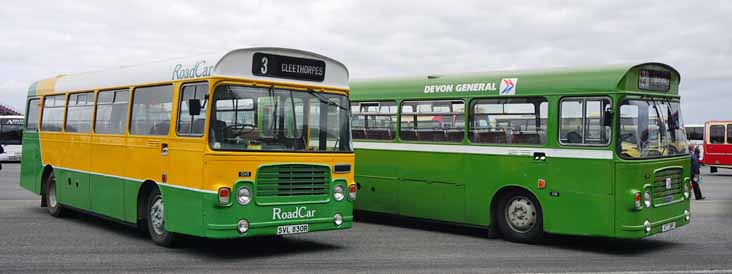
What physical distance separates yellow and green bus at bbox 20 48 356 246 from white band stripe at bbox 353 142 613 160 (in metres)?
2.36

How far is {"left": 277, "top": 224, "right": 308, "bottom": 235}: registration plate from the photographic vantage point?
35.2 ft

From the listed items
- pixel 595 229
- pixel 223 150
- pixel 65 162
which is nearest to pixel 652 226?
pixel 595 229

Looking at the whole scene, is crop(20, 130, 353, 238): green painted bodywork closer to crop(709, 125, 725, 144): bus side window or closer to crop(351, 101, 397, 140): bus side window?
crop(351, 101, 397, 140): bus side window

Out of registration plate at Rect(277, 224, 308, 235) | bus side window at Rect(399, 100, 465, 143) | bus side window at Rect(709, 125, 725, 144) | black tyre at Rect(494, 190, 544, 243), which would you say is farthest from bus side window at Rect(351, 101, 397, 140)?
bus side window at Rect(709, 125, 725, 144)

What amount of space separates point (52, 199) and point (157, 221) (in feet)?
16.0

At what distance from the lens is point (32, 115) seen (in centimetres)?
1692

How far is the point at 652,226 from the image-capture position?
11547mm

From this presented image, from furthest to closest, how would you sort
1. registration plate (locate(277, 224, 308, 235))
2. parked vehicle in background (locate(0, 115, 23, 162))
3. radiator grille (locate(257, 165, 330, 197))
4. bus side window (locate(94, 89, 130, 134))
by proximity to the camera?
1. parked vehicle in background (locate(0, 115, 23, 162))
2. bus side window (locate(94, 89, 130, 134))
3. registration plate (locate(277, 224, 308, 235))
4. radiator grille (locate(257, 165, 330, 197))

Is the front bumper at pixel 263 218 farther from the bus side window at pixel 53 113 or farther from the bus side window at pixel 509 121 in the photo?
the bus side window at pixel 53 113

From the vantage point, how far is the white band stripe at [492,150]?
11.5 meters

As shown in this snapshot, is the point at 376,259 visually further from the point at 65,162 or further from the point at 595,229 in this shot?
the point at 65,162

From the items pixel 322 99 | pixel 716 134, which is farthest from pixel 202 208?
pixel 716 134

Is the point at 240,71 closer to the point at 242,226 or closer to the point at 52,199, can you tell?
the point at 242,226

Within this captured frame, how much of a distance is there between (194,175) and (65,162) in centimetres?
541
